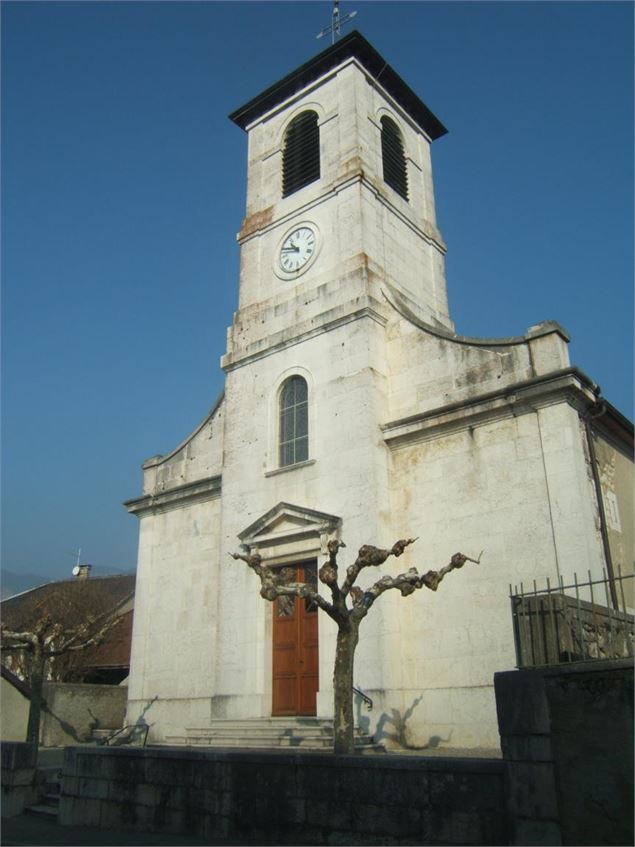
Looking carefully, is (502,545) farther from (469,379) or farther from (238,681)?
(238,681)

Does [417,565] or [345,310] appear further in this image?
[345,310]

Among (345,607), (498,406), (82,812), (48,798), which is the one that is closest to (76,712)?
(48,798)

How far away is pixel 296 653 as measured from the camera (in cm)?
1559

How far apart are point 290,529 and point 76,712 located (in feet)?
32.7

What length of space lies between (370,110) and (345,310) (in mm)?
7097

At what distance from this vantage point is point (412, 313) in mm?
17875

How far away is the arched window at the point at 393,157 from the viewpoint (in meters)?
21.2

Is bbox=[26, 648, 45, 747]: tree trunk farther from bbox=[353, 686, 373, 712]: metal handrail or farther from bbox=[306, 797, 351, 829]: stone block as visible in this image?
bbox=[306, 797, 351, 829]: stone block

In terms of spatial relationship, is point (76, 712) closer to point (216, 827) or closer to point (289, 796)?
point (216, 827)

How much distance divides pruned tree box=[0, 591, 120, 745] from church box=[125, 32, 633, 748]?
7.38 ft

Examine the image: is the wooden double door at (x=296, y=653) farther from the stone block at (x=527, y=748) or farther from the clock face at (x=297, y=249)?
the stone block at (x=527, y=748)

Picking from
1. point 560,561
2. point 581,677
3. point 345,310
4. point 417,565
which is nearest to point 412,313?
point 345,310

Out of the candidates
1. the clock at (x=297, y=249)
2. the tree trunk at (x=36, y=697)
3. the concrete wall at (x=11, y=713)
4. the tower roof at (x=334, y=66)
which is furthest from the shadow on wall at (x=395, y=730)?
the tower roof at (x=334, y=66)

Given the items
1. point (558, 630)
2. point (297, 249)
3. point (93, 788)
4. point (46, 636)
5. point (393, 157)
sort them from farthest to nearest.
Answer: point (393, 157) < point (297, 249) < point (46, 636) < point (93, 788) < point (558, 630)
